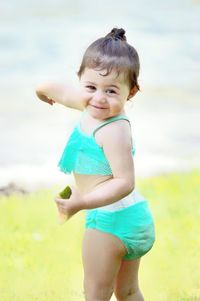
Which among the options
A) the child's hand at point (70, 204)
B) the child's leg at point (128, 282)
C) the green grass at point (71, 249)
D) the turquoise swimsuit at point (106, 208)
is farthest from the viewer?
the green grass at point (71, 249)

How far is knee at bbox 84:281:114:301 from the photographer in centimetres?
204

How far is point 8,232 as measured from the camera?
3.27 metres

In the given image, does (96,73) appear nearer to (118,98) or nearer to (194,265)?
(118,98)

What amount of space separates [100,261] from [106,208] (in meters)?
Result: 0.13

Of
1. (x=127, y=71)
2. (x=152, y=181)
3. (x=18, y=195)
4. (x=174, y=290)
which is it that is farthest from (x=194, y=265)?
(x=127, y=71)

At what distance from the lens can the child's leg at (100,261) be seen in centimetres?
201

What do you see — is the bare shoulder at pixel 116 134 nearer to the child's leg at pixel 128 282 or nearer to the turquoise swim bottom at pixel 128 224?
the turquoise swim bottom at pixel 128 224

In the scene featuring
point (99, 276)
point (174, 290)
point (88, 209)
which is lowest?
point (174, 290)

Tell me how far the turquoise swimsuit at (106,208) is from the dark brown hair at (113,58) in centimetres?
11

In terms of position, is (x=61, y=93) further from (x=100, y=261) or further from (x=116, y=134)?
(x=100, y=261)

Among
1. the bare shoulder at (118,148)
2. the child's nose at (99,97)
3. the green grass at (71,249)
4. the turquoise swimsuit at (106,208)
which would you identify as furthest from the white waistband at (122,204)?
the green grass at (71,249)

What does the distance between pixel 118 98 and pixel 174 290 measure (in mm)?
1178

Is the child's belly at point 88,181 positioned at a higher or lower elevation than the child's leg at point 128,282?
higher

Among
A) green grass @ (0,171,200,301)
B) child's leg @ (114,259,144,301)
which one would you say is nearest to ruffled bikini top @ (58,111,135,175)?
child's leg @ (114,259,144,301)
